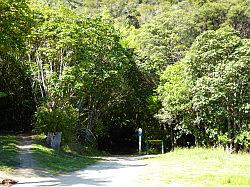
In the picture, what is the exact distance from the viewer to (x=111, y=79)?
26406mm

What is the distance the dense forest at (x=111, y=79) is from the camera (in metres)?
21.4

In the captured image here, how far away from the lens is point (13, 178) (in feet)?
39.9

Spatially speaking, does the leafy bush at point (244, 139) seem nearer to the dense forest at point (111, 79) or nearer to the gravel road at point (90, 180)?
the dense forest at point (111, 79)

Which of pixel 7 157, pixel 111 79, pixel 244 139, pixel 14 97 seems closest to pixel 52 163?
pixel 7 157

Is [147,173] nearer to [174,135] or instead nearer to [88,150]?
[88,150]

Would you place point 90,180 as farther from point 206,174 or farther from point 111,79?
point 111,79

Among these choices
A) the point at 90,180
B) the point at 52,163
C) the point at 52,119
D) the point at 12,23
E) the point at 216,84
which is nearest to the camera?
the point at 90,180

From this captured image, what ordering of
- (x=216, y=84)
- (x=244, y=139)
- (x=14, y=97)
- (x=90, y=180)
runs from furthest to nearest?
(x=14, y=97) → (x=244, y=139) → (x=216, y=84) → (x=90, y=180)

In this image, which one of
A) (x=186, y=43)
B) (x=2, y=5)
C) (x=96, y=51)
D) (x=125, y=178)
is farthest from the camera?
(x=186, y=43)

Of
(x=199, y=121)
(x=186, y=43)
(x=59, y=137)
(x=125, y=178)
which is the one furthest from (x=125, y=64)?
(x=125, y=178)

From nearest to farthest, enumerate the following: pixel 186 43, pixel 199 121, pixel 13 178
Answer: pixel 13 178 < pixel 199 121 < pixel 186 43

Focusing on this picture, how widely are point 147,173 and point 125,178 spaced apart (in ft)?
5.44

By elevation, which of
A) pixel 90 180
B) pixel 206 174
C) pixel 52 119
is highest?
pixel 52 119

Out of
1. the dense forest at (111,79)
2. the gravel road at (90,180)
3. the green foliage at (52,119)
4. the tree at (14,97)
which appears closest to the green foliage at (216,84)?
the dense forest at (111,79)
